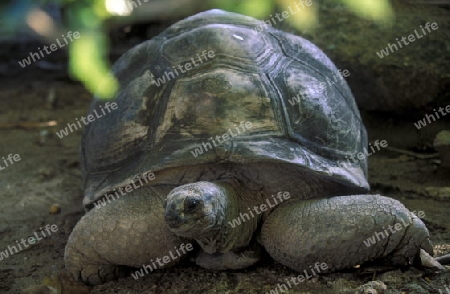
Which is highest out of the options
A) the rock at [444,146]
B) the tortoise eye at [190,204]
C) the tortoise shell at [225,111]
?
the tortoise shell at [225,111]

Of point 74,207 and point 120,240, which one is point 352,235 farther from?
point 74,207

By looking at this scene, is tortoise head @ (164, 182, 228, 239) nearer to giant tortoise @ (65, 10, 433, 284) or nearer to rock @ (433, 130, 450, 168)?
giant tortoise @ (65, 10, 433, 284)

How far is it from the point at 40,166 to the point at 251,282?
9.58 ft

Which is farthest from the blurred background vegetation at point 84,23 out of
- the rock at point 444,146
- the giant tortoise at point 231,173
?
the rock at point 444,146

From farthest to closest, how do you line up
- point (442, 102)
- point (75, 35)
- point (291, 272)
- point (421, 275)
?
1. point (442, 102)
2. point (291, 272)
3. point (421, 275)
4. point (75, 35)

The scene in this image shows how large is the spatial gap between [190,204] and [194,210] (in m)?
0.04

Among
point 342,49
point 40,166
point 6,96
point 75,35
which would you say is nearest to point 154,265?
point 75,35

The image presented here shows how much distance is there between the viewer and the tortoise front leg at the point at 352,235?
8.28ft

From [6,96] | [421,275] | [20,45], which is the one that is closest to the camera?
[421,275]

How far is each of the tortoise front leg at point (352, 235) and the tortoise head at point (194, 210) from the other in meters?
0.41

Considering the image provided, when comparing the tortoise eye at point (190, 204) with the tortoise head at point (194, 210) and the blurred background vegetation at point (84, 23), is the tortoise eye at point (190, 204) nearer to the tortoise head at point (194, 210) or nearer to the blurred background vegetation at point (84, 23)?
the tortoise head at point (194, 210)

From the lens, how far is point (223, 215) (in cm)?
253

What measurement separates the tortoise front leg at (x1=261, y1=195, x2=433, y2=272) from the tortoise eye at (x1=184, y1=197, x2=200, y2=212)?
0.56m

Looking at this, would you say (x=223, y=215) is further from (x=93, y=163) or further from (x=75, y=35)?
(x=75, y=35)
